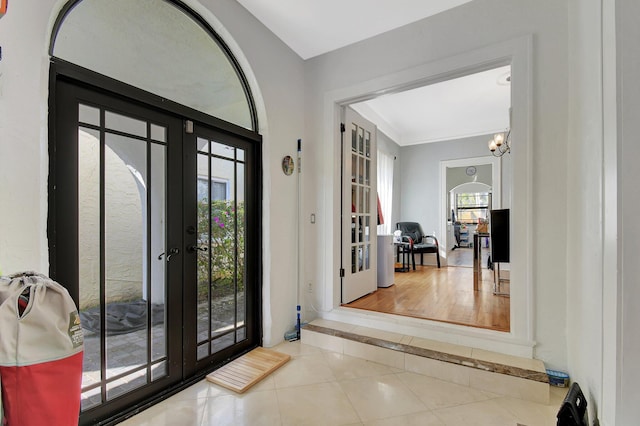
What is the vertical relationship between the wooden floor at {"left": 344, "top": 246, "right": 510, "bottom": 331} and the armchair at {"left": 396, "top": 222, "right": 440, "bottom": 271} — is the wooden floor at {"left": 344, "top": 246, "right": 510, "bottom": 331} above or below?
below

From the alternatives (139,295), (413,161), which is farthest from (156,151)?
(413,161)

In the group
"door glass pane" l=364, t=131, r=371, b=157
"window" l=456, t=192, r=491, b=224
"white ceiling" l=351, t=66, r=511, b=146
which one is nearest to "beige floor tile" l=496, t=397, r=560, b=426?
"door glass pane" l=364, t=131, r=371, b=157

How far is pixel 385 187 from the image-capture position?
580cm

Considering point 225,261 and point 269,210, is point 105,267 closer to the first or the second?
point 225,261

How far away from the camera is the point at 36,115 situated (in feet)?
4.44

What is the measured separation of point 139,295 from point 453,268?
18.1 ft

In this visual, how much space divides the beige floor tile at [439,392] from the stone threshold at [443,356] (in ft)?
0.49

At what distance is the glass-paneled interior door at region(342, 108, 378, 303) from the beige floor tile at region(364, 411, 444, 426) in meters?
1.47

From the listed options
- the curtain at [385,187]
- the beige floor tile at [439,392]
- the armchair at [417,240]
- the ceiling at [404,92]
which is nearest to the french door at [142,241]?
the ceiling at [404,92]

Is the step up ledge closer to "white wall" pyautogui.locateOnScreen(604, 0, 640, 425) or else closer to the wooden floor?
the wooden floor

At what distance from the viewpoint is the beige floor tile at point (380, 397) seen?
1769mm

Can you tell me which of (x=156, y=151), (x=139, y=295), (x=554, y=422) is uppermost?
(x=156, y=151)

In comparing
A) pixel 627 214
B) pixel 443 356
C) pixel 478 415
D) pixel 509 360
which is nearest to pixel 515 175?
pixel 627 214

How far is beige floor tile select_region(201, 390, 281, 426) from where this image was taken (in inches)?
66.2
